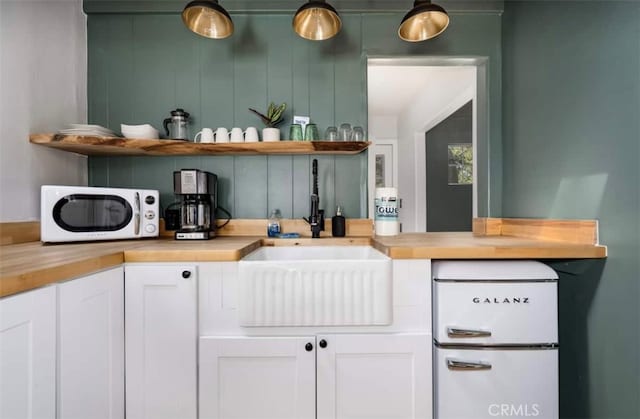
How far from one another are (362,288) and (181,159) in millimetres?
1316

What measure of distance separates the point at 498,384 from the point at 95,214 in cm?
179

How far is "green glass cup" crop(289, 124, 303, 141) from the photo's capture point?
1.66 meters

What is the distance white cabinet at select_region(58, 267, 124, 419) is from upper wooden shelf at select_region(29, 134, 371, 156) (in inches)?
30.4

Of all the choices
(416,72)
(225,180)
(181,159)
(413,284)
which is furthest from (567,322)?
(416,72)

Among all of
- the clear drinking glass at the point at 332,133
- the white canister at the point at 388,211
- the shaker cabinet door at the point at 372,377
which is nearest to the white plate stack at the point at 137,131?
the clear drinking glass at the point at 332,133

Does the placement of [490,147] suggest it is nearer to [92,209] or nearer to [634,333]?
[634,333]

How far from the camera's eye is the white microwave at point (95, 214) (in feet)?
4.18

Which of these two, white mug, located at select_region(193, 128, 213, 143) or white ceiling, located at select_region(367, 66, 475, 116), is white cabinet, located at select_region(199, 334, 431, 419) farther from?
white ceiling, located at select_region(367, 66, 475, 116)

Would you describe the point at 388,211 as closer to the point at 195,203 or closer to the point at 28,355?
the point at 195,203

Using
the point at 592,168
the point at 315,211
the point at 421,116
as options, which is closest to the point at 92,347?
the point at 315,211

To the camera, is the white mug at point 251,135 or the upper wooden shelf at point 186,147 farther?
the white mug at point 251,135

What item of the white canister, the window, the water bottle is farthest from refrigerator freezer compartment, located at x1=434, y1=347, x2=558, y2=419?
the window

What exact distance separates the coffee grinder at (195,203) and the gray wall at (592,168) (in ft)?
5.28

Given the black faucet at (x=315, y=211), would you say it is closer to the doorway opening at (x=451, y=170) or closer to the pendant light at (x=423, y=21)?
the pendant light at (x=423, y=21)
